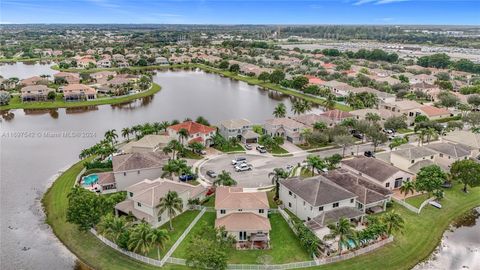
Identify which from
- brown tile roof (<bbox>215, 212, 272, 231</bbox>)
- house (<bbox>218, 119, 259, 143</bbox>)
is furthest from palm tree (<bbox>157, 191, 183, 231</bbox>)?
house (<bbox>218, 119, 259, 143</bbox>)

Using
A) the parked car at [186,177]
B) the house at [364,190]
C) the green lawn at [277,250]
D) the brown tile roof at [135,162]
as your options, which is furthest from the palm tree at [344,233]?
the brown tile roof at [135,162]

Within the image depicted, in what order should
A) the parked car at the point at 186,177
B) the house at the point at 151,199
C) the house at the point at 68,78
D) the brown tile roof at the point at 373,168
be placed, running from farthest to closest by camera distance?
the house at the point at 68,78 < the parked car at the point at 186,177 < the brown tile roof at the point at 373,168 < the house at the point at 151,199

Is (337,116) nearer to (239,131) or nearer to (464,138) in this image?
(239,131)

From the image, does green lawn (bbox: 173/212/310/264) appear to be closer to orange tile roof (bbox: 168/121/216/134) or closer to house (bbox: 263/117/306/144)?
orange tile roof (bbox: 168/121/216/134)

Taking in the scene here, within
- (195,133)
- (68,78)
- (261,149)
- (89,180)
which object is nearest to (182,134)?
(195,133)

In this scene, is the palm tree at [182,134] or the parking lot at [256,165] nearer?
the parking lot at [256,165]
